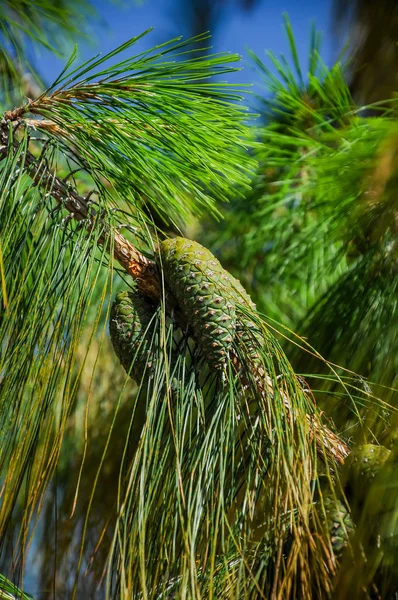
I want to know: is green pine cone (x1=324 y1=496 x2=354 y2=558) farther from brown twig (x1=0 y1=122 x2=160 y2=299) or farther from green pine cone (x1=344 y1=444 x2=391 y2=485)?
brown twig (x1=0 y1=122 x2=160 y2=299)

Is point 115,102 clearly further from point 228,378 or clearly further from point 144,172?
point 228,378

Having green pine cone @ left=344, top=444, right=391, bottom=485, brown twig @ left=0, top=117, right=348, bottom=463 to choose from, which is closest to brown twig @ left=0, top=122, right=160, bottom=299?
brown twig @ left=0, top=117, right=348, bottom=463

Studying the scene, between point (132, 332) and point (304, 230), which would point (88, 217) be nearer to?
point (132, 332)

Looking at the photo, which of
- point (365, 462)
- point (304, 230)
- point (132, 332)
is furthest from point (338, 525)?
point (304, 230)

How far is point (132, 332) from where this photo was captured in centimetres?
37

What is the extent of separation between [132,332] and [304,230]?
0.34m

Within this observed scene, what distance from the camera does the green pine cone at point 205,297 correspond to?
352 millimetres

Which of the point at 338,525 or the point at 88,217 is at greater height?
the point at 88,217

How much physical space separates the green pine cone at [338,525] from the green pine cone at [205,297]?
3.7 inches

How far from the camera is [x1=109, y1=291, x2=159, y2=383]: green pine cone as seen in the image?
0.37 m

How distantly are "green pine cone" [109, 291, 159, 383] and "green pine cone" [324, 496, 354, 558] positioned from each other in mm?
117

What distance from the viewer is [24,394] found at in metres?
0.36

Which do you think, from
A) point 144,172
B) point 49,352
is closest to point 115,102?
point 144,172

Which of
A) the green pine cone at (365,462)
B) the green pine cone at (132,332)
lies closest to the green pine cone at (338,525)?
the green pine cone at (365,462)
